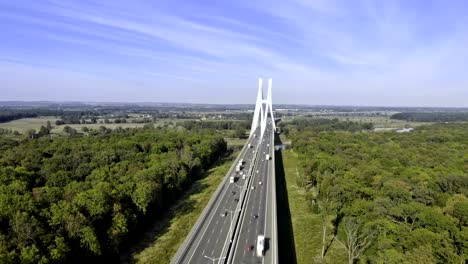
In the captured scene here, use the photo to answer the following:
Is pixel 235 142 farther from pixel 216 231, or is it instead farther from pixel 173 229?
pixel 216 231

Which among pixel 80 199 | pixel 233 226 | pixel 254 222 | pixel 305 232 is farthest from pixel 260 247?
pixel 80 199

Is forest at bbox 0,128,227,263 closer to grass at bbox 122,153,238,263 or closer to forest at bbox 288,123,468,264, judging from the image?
grass at bbox 122,153,238,263

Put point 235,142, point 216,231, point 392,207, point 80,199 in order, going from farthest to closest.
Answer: point 235,142 → point 392,207 → point 80,199 → point 216,231

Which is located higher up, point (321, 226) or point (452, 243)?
point (452, 243)

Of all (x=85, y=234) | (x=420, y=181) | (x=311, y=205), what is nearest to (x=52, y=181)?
(x=85, y=234)

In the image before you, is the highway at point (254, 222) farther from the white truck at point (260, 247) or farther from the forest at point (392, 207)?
the forest at point (392, 207)

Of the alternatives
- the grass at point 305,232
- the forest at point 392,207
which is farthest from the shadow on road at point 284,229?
the forest at point 392,207

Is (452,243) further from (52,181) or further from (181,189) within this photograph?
(52,181)
